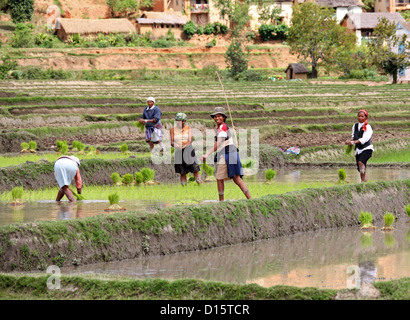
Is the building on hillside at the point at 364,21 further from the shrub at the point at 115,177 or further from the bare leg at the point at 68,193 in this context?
the bare leg at the point at 68,193

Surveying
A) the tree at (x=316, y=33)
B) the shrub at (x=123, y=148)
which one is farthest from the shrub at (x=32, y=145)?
the tree at (x=316, y=33)

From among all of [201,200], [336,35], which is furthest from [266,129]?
[336,35]

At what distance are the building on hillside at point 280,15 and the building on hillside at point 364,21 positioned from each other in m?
6.22

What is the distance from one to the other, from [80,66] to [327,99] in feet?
87.7

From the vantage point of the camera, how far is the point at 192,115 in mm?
25484

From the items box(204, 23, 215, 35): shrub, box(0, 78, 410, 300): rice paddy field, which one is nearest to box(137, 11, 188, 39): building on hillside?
box(204, 23, 215, 35): shrub

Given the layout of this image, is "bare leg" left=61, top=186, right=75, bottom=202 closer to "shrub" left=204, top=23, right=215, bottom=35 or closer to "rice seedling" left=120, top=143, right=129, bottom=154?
"rice seedling" left=120, top=143, right=129, bottom=154

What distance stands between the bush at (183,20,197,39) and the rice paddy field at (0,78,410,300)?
28.5 m

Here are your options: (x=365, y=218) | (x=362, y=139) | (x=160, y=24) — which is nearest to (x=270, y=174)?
(x=362, y=139)

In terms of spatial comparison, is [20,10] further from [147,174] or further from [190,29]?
[147,174]

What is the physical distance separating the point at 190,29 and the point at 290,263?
195 ft

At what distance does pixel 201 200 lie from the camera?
10938 mm

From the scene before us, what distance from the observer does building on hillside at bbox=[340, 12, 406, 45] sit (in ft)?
223
